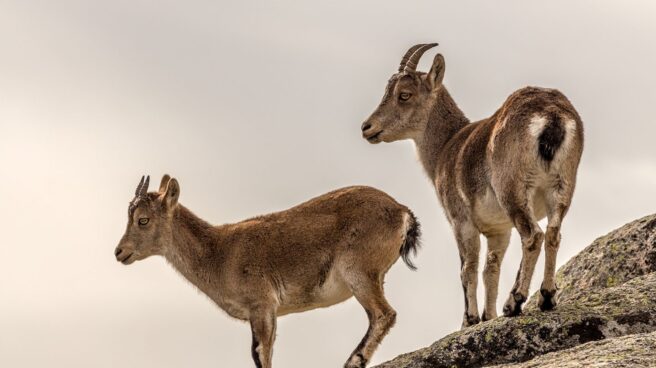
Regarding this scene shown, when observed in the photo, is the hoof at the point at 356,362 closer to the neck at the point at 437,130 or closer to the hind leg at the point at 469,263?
the hind leg at the point at 469,263

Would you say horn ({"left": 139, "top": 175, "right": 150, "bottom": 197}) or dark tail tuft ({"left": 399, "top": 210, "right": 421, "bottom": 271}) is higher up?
horn ({"left": 139, "top": 175, "right": 150, "bottom": 197})

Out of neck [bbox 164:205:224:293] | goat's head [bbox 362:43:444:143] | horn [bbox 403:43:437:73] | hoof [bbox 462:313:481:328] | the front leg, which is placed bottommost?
hoof [bbox 462:313:481:328]

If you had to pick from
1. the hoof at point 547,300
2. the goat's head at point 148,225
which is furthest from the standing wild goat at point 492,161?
the goat's head at point 148,225

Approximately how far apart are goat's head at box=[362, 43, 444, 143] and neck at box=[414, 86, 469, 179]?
0.34 ft

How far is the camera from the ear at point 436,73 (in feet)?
58.7

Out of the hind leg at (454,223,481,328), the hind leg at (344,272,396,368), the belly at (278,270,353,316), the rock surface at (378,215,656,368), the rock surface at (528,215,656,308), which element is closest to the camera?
the rock surface at (378,215,656,368)

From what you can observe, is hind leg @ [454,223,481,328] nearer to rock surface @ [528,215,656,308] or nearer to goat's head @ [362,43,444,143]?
rock surface @ [528,215,656,308]

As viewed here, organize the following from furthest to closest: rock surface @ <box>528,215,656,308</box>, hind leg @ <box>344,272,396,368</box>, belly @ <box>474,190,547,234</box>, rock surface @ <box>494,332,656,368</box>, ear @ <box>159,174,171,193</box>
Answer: ear @ <box>159,174,171,193</box>
hind leg @ <box>344,272,396,368</box>
rock surface @ <box>528,215,656,308</box>
belly @ <box>474,190,547,234</box>
rock surface @ <box>494,332,656,368</box>

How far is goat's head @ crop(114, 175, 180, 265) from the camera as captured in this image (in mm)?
17625

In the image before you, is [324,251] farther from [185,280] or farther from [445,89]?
[445,89]

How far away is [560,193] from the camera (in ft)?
41.6

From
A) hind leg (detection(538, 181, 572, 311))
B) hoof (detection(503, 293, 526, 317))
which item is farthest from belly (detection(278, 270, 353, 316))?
hind leg (detection(538, 181, 572, 311))

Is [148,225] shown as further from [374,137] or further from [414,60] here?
[414,60]

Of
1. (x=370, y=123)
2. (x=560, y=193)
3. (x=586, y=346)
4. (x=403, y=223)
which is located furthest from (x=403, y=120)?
(x=586, y=346)
